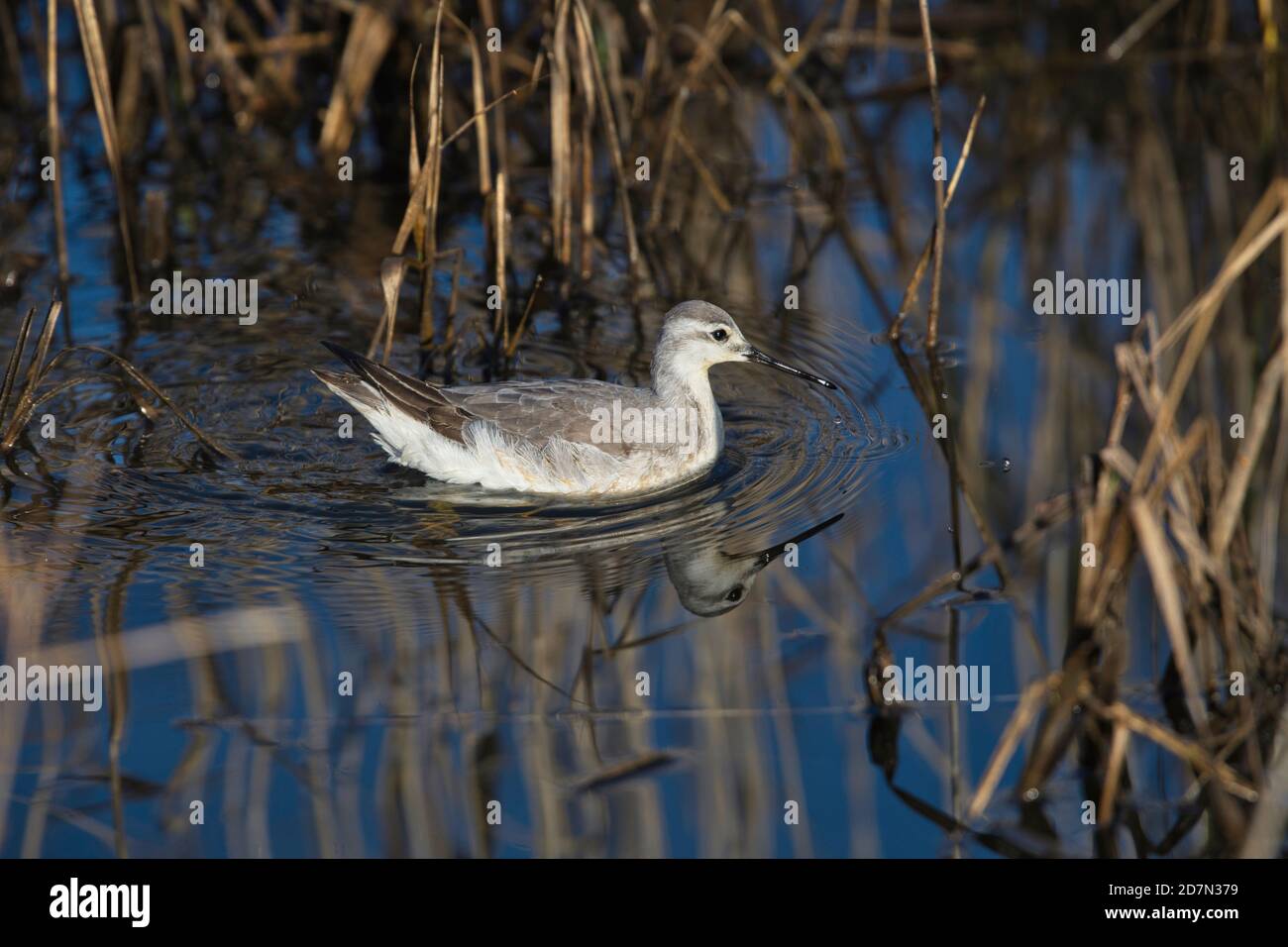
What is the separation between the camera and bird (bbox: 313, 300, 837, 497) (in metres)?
7.75

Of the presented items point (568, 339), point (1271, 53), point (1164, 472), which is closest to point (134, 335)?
point (568, 339)

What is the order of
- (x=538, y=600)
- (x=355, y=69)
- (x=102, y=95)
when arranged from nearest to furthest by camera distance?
(x=538, y=600)
(x=102, y=95)
(x=355, y=69)

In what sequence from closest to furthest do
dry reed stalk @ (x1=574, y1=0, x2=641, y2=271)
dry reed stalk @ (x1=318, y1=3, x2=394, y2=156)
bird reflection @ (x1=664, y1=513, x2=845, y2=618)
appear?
bird reflection @ (x1=664, y1=513, x2=845, y2=618)
dry reed stalk @ (x1=574, y1=0, x2=641, y2=271)
dry reed stalk @ (x1=318, y1=3, x2=394, y2=156)

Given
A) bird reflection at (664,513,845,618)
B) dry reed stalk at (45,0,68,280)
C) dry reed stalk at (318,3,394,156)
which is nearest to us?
bird reflection at (664,513,845,618)

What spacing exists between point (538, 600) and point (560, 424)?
126cm

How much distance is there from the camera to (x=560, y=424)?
7.78 meters

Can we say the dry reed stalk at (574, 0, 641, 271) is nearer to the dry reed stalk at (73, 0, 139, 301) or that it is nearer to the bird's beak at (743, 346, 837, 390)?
the bird's beak at (743, 346, 837, 390)

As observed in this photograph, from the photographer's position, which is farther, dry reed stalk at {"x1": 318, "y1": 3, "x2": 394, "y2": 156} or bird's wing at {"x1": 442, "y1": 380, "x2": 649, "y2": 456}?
dry reed stalk at {"x1": 318, "y1": 3, "x2": 394, "y2": 156}

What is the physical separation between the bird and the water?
14 centimetres

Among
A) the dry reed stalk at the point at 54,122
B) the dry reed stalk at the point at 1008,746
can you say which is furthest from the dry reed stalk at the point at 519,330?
the dry reed stalk at the point at 1008,746

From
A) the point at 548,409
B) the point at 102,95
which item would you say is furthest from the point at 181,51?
the point at 548,409

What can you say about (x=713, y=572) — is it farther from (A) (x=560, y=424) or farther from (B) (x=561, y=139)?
(B) (x=561, y=139)

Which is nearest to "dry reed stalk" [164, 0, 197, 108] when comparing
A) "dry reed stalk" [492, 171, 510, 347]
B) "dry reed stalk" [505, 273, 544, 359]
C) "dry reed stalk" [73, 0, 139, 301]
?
"dry reed stalk" [73, 0, 139, 301]
